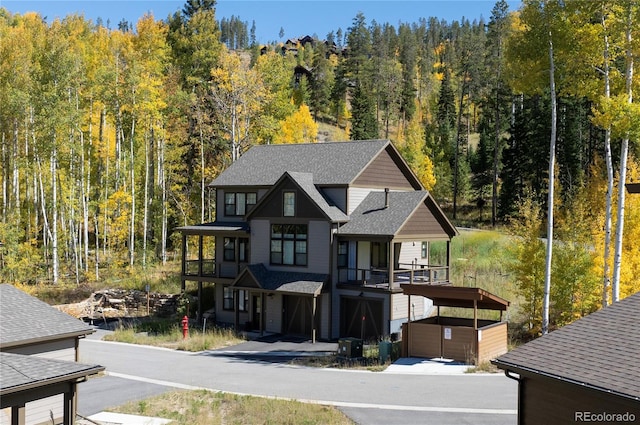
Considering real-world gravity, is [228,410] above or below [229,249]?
below

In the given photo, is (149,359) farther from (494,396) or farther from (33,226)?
(33,226)

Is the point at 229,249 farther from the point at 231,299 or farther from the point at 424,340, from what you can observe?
the point at 424,340

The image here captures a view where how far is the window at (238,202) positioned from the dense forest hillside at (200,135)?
220 inches

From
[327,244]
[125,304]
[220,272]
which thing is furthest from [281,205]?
[125,304]

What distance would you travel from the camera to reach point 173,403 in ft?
63.4

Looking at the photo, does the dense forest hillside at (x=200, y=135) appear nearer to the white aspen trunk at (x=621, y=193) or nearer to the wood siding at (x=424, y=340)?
the white aspen trunk at (x=621, y=193)

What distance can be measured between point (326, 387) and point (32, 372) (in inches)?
399

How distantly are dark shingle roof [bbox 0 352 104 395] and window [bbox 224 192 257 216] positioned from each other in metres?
21.7

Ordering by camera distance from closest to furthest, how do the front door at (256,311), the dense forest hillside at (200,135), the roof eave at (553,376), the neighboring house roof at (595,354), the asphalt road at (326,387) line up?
the roof eave at (553,376)
the neighboring house roof at (595,354)
the asphalt road at (326,387)
the dense forest hillside at (200,135)
the front door at (256,311)

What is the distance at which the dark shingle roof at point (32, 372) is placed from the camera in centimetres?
1239

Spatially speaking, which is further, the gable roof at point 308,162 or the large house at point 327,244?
the gable roof at point 308,162

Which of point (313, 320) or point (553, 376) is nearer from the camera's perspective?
point (553, 376)

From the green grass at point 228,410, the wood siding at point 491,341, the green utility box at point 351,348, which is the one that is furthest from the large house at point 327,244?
the green grass at point 228,410

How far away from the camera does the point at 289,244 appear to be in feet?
105
